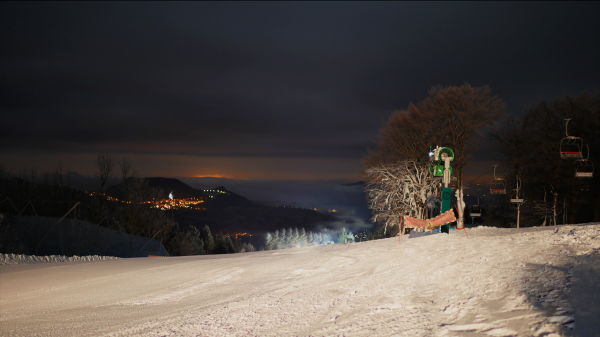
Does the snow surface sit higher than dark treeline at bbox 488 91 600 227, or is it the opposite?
dark treeline at bbox 488 91 600 227

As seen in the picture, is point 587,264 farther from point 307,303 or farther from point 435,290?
point 307,303

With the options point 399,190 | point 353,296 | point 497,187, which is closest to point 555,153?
point 497,187

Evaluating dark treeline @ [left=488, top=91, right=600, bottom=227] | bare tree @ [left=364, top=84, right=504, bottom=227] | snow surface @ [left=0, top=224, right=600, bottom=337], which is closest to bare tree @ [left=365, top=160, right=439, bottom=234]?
bare tree @ [left=364, top=84, right=504, bottom=227]

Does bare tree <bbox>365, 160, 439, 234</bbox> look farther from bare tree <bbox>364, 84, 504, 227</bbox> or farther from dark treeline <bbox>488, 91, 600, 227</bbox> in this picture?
dark treeline <bbox>488, 91, 600, 227</bbox>

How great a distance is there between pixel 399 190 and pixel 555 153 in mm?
13040

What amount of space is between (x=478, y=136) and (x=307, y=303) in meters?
28.5

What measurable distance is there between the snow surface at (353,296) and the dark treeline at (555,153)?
2451 centimetres

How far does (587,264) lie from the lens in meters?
6.18

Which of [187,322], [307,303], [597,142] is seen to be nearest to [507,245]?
[307,303]

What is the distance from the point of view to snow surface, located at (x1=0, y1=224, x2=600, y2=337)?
5.04 m

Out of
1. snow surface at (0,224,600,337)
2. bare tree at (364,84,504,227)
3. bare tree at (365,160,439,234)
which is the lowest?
snow surface at (0,224,600,337)

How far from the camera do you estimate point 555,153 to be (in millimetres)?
28891

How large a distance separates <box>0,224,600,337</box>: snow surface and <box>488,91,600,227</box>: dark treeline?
24.5 metres

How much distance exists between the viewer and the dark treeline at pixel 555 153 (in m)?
28.8
